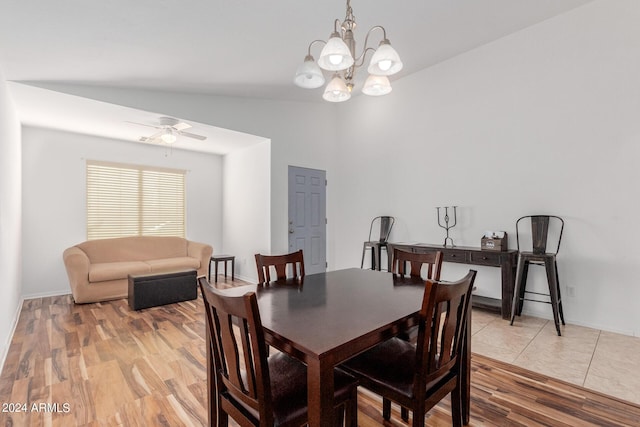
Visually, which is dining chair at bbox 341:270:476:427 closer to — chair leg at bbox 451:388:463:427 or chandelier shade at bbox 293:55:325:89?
chair leg at bbox 451:388:463:427

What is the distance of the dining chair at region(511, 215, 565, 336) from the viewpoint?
324cm

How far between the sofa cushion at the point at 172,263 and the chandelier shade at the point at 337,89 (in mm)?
3872

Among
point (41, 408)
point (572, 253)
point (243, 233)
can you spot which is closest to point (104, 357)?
point (41, 408)

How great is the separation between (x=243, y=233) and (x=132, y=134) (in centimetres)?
245

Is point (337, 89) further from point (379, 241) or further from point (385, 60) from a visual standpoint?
point (379, 241)

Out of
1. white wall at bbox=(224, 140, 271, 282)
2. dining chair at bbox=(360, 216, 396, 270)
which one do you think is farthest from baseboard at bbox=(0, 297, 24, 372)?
dining chair at bbox=(360, 216, 396, 270)

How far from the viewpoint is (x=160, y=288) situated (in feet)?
13.5

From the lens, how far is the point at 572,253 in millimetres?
3414

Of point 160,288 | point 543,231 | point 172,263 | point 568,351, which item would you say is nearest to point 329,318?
point 568,351

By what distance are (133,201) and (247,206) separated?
1.99 m

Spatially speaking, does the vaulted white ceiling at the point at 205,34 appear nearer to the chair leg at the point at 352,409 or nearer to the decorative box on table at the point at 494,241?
the decorative box on table at the point at 494,241

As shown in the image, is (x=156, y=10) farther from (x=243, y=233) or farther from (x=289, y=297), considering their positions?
(x=243, y=233)

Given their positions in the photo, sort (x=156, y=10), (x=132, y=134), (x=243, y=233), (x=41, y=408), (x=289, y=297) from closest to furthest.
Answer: (x=289, y=297)
(x=41, y=408)
(x=156, y=10)
(x=132, y=134)
(x=243, y=233)

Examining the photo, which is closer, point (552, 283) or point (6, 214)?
point (6, 214)
